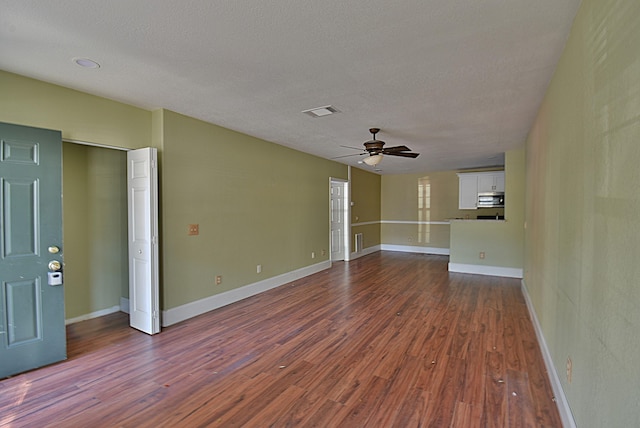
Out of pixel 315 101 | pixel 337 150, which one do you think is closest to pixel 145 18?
pixel 315 101

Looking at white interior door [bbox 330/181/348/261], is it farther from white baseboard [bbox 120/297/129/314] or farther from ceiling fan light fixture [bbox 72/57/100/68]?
ceiling fan light fixture [bbox 72/57/100/68]

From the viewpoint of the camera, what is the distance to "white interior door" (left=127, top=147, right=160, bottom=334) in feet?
11.0

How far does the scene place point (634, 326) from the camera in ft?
3.49

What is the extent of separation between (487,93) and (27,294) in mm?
4587

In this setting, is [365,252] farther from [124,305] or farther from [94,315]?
[94,315]

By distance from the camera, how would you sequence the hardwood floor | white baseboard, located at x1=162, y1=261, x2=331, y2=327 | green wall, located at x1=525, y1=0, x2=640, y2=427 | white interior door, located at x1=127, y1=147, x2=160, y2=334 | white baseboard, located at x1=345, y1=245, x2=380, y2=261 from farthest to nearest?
white baseboard, located at x1=345, y1=245, x2=380, y2=261 → white baseboard, located at x1=162, y1=261, x2=331, y2=327 → white interior door, located at x1=127, y1=147, x2=160, y2=334 → the hardwood floor → green wall, located at x1=525, y1=0, x2=640, y2=427

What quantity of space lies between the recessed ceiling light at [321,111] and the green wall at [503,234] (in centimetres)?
403

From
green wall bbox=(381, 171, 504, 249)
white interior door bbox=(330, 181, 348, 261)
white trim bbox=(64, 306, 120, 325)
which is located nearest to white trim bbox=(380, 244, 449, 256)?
green wall bbox=(381, 171, 504, 249)

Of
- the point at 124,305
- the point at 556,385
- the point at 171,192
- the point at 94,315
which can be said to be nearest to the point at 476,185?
the point at 556,385

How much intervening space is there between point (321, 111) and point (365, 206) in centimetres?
558

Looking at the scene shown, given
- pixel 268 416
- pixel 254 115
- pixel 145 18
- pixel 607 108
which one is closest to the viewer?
pixel 607 108

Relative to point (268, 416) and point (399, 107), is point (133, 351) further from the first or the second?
point (399, 107)

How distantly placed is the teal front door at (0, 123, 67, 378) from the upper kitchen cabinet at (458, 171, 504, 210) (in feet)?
25.0

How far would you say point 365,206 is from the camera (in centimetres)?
884
